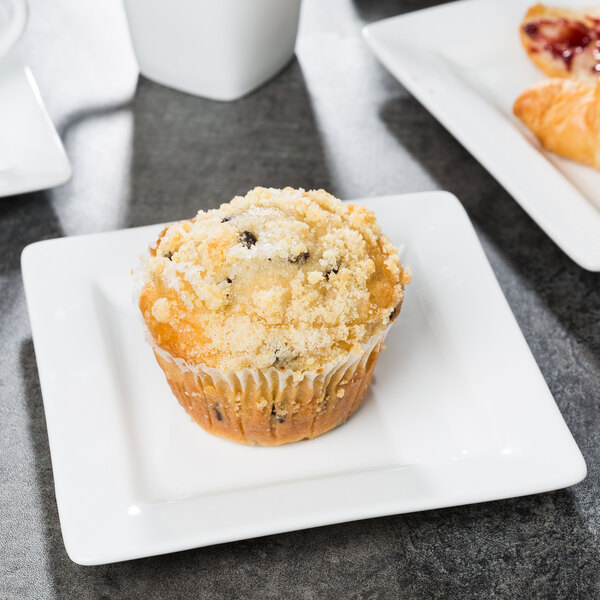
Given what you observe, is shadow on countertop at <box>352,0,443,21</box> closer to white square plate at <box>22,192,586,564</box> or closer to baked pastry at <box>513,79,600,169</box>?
baked pastry at <box>513,79,600,169</box>

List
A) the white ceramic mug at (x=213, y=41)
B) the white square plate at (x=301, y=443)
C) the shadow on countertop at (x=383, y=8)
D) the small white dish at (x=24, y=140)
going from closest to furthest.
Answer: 1. the white square plate at (x=301, y=443)
2. the small white dish at (x=24, y=140)
3. the white ceramic mug at (x=213, y=41)
4. the shadow on countertop at (x=383, y=8)

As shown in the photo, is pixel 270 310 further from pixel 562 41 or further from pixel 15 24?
pixel 562 41

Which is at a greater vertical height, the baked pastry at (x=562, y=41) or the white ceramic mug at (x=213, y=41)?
the white ceramic mug at (x=213, y=41)

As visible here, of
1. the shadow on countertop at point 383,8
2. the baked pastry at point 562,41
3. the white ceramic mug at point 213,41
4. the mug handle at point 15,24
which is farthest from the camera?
the shadow on countertop at point 383,8

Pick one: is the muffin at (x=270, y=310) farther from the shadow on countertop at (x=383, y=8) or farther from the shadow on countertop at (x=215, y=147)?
the shadow on countertop at (x=383, y=8)

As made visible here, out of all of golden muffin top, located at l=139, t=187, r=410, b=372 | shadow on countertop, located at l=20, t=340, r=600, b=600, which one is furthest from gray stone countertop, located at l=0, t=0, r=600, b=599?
golden muffin top, located at l=139, t=187, r=410, b=372

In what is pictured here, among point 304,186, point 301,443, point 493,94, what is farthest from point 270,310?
point 493,94

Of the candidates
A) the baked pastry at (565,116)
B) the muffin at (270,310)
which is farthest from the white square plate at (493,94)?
the muffin at (270,310)

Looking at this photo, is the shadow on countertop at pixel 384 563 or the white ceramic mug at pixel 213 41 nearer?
the shadow on countertop at pixel 384 563
